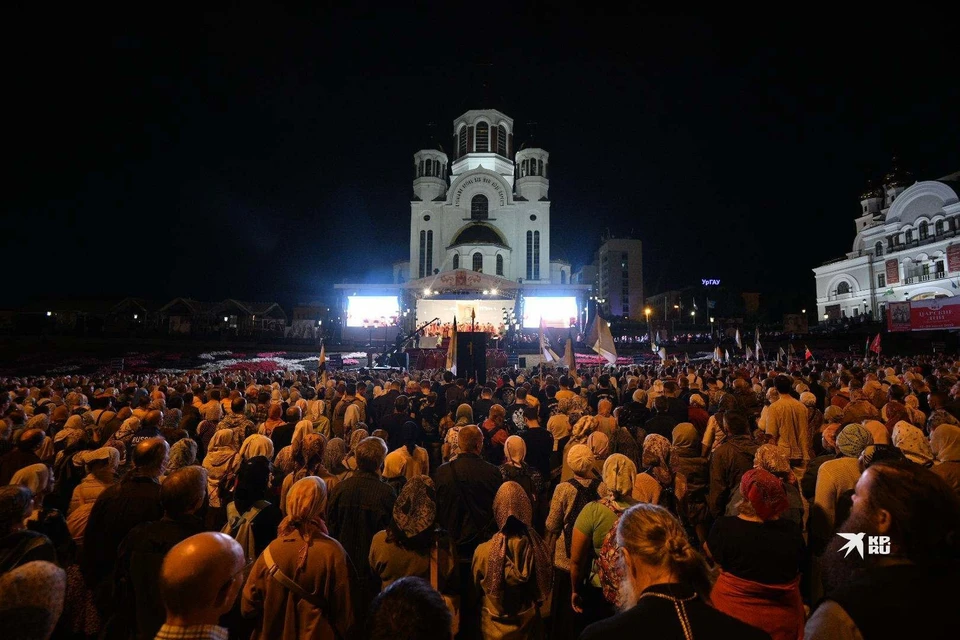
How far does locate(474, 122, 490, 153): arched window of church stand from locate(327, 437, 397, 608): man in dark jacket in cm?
5317

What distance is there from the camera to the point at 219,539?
177 centimetres

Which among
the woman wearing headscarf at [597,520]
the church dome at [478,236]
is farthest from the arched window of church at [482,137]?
the woman wearing headscarf at [597,520]

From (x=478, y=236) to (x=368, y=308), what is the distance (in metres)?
13.8

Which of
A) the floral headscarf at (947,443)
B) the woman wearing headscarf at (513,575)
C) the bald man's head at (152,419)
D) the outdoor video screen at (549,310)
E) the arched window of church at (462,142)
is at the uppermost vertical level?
the arched window of church at (462,142)

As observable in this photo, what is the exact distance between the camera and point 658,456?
466cm

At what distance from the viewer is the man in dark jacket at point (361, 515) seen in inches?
138

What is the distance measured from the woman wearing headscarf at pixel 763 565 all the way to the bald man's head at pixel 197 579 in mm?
2480

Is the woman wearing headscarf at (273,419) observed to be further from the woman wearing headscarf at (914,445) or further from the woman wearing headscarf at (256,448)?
the woman wearing headscarf at (914,445)

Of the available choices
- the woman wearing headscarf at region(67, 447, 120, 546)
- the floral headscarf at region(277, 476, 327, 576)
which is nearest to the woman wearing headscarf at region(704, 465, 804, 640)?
the floral headscarf at region(277, 476, 327, 576)

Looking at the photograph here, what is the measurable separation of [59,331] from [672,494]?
42.2m

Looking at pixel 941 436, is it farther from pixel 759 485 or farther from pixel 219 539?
pixel 219 539

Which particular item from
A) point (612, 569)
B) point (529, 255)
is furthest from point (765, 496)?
point (529, 255)

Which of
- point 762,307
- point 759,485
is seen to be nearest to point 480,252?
point 759,485

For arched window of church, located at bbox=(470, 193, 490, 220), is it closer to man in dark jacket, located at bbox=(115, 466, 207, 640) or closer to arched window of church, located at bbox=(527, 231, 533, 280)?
arched window of church, located at bbox=(527, 231, 533, 280)
